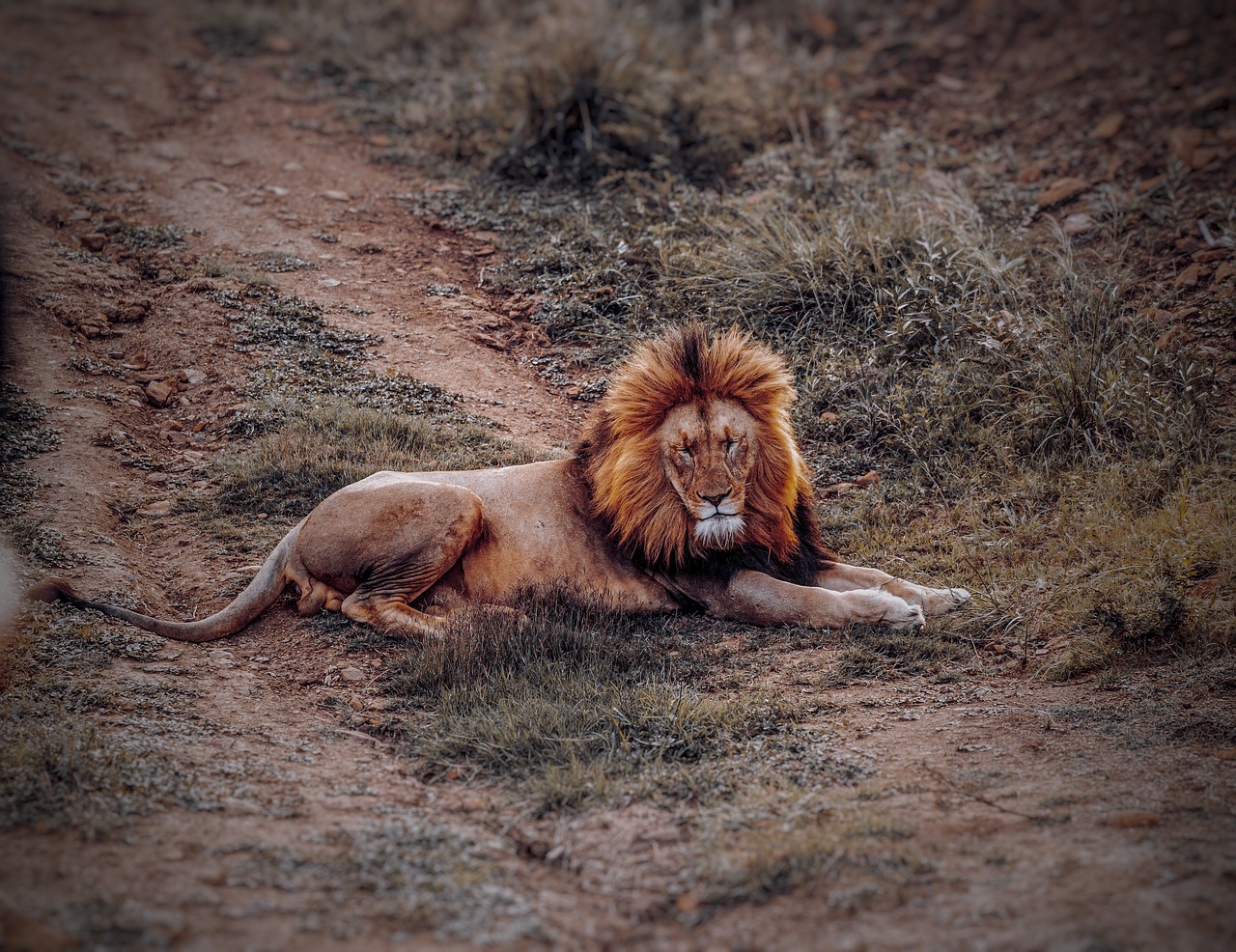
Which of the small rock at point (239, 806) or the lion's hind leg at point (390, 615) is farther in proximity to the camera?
the lion's hind leg at point (390, 615)

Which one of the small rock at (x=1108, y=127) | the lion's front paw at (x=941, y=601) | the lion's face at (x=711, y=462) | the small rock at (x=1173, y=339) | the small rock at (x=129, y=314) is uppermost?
the small rock at (x=1108, y=127)

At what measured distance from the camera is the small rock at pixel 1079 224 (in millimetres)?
8984

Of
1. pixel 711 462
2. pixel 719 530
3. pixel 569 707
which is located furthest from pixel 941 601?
pixel 569 707

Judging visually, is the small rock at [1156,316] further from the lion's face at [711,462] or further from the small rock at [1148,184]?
the lion's face at [711,462]

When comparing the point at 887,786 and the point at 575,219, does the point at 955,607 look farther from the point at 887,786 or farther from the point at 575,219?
the point at 575,219

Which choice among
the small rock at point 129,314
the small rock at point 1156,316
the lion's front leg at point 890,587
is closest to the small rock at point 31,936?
the lion's front leg at point 890,587

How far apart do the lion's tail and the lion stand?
0.04ft

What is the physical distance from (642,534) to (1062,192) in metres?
6.07

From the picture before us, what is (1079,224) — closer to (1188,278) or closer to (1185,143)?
(1188,278)

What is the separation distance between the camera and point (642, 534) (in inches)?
225

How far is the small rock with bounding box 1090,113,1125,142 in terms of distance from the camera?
10352 millimetres

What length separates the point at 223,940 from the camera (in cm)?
288

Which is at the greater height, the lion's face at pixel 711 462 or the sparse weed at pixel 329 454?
the lion's face at pixel 711 462

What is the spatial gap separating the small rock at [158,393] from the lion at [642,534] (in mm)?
2513
